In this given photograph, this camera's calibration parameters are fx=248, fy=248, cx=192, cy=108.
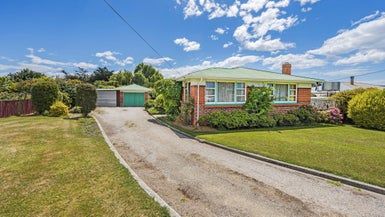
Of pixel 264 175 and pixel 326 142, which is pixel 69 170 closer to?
pixel 264 175

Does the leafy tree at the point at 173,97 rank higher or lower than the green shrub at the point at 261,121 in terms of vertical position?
higher

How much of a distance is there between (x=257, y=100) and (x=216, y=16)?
7777 millimetres

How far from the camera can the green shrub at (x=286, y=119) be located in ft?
51.6

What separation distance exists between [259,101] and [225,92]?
2196 mm

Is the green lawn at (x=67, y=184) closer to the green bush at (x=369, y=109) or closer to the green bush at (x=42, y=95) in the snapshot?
the green bush at (x=42, y=95)

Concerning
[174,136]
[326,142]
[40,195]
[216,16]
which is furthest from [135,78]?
[40,195]

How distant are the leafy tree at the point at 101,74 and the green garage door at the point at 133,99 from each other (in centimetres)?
1991

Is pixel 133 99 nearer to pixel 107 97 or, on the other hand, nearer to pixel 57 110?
pixel 107 97

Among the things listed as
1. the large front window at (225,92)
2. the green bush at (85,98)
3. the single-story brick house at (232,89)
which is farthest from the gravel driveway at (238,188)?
the green bush at (85,98)

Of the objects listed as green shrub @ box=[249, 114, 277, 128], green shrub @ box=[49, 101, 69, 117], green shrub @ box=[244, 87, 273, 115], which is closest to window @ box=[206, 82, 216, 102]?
green shrub @ box=[244, 87, 273, 115]

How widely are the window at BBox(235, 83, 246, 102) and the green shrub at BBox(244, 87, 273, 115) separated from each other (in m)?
0.34

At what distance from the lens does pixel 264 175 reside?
6.52 metres

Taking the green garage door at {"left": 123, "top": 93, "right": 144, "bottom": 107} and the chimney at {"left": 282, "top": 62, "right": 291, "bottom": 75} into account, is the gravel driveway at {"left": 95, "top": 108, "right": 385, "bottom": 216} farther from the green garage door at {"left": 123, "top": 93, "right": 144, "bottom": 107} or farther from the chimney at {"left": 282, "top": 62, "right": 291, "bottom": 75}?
the green garage door at {"left": 123, "top": 93, "right": 144, "bottom": 107}

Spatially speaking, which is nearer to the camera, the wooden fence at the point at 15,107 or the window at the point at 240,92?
the window at the point at 240,92
